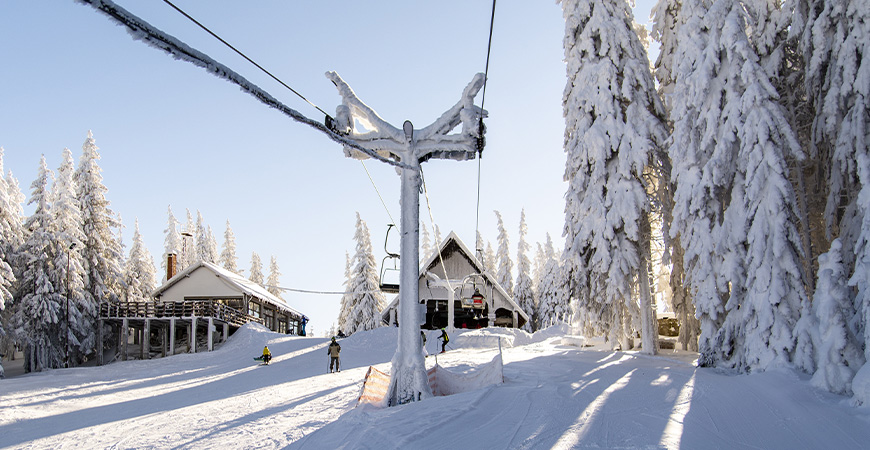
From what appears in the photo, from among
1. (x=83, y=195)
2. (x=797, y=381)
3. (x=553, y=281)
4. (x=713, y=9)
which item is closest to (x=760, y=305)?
(x=797, y=381)

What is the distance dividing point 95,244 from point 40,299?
5322 mm

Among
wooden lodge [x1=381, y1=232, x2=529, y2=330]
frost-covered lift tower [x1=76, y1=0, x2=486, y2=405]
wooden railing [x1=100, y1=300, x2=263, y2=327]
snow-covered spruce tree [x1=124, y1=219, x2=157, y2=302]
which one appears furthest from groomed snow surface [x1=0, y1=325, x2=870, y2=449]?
snow-covered spruce tree [x1=124, y1=219, x2=157, y2=302]

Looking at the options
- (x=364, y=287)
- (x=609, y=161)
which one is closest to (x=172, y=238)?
(x=364, y=287)

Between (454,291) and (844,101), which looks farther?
(454,291)

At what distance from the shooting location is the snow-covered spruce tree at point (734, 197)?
44.6ft

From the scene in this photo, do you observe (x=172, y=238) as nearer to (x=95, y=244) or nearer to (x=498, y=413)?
(x=95, y=244)

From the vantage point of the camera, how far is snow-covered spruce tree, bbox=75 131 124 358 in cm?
3506

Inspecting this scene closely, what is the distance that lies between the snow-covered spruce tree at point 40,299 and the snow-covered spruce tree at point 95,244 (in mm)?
1900

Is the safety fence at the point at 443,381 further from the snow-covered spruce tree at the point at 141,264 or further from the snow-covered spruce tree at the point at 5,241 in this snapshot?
the snow-covered spruce tree at the point at 141,264

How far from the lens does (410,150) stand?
1268 cm

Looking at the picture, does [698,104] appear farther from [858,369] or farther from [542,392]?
[542,392]

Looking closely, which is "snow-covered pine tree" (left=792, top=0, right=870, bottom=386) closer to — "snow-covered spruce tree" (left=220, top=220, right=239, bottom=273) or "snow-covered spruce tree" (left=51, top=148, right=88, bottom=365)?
"snow-covered spruce tree" (left=51, top=148, right=88, bottom=365)

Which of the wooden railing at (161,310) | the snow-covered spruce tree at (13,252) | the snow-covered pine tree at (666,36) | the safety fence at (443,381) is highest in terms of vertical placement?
the snow-covered pine tree at (666,36)

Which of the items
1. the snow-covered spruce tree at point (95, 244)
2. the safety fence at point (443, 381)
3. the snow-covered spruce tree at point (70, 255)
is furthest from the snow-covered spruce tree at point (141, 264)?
the safety fence at point (443, 381)
